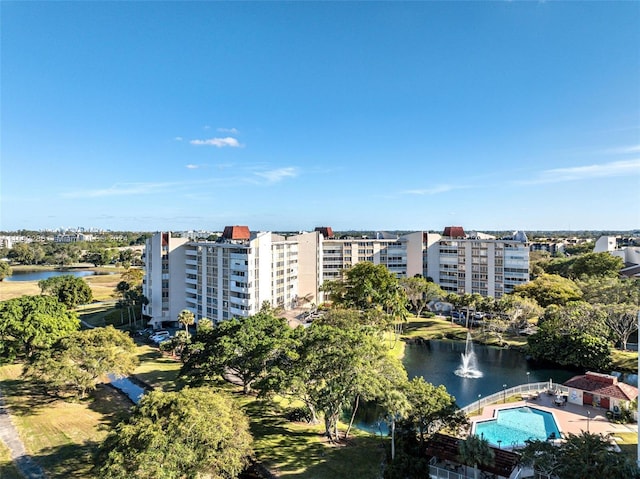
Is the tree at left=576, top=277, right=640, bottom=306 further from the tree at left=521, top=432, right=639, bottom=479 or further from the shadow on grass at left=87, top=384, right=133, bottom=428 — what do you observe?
the shadow on grass at left=87, top=384, right=133, bottom=428

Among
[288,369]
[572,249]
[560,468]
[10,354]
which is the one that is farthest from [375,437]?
[572,249]

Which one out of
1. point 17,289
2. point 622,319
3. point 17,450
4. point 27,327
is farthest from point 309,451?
point 17,289

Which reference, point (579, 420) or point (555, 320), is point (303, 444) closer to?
point (579, 420)

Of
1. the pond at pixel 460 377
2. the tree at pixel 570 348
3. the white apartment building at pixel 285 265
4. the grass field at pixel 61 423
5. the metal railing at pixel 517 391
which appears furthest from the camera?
the white apartment building at pixel 285 265

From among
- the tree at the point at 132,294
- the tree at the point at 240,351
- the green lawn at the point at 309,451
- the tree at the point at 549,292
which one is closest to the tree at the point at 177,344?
the tree at the point at 240,351

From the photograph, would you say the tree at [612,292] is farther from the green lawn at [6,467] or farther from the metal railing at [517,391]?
the green lawn at [6,467]

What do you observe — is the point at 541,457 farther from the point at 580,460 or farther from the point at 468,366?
the point at 468,366

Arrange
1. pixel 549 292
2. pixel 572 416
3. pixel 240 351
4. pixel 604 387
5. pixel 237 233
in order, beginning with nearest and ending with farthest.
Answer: pixel 572 416, pixel 240 351, pixel 604 387, pixel 549 292, pixel 237 233
